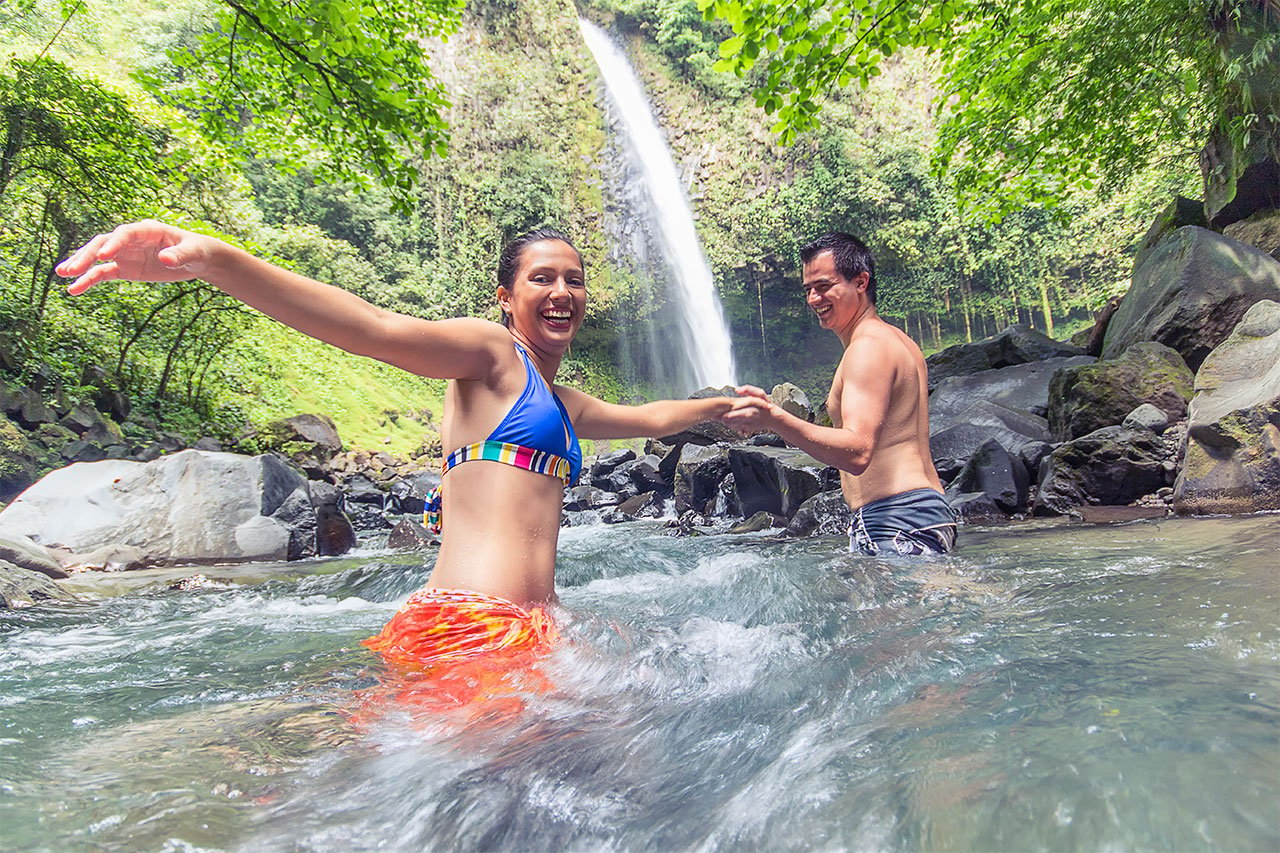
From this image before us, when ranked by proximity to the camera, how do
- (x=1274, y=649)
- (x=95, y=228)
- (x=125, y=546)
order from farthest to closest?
(x=95, y=228), (x=125, y=546), (x=1274, y=649)

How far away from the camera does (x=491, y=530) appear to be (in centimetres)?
236

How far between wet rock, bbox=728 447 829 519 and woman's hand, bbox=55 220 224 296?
269 inches

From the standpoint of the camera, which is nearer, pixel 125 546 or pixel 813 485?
pixel 125 546

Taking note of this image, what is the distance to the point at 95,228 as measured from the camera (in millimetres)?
12086

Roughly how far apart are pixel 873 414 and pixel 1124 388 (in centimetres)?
498

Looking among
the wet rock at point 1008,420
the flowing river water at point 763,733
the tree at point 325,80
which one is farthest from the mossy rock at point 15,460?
the wet rock at point 1008,420

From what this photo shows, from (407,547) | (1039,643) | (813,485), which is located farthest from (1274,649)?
(407,547)

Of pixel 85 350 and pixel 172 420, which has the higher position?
pixel 85 350

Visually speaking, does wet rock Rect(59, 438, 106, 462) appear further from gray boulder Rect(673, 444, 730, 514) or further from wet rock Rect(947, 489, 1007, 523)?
wet rock Rect(947, 489, 1007, 523)

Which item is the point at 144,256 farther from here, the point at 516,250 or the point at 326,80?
the point at 326,80

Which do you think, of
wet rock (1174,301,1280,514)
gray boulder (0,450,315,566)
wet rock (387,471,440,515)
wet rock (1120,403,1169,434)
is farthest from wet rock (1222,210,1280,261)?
wet rock (387,471,440,515)

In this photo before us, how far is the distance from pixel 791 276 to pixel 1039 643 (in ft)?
93.0

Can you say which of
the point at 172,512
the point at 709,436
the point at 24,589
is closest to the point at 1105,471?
the point at 709,436

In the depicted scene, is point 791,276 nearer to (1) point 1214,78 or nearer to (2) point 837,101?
(2) point 837,101
